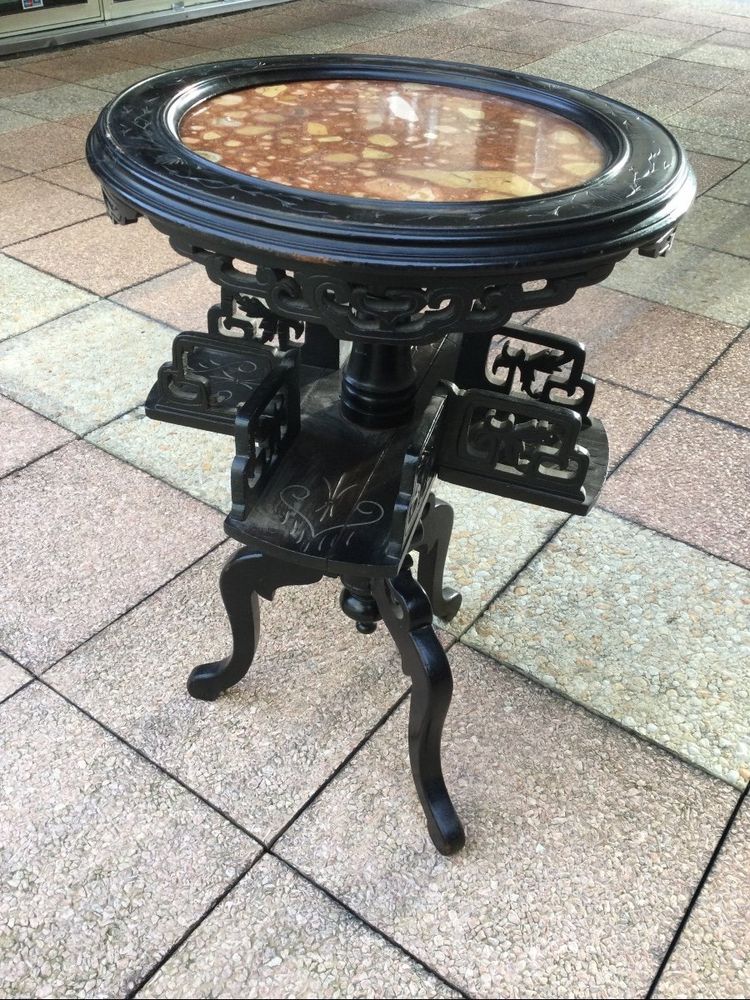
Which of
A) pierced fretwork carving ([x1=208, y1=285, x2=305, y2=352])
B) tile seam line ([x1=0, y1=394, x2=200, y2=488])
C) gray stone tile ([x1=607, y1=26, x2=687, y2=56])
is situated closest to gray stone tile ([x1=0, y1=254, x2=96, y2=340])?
tile seam line ([x1=0, y1=394, x2=200, y2=488])

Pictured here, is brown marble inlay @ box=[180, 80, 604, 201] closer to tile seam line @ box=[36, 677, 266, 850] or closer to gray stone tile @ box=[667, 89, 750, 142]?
tile seam line @ box=[36, 677, 266, 850]

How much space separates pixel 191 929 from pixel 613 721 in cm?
91

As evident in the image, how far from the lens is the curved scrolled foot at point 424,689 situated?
1.43 m

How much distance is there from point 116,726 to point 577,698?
0.95 metres

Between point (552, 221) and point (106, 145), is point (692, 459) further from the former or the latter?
point (106, 145)

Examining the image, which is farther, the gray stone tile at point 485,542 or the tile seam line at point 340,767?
the gray stone tile at point 485,542

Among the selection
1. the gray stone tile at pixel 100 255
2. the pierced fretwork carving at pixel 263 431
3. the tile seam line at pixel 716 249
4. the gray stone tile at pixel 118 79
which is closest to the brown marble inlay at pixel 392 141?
the pierced fretwork carving at pixel 263 431

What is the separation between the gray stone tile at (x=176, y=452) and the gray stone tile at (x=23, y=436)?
4.3 inches

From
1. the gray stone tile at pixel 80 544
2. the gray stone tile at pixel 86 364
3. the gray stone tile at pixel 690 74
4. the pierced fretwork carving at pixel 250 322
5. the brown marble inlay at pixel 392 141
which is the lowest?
the gray stone tile at pixel 86 364

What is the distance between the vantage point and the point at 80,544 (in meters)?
2.13

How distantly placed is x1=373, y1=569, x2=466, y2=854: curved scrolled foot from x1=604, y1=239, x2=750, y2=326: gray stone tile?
8.00ft

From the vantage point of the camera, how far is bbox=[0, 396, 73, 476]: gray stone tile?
2.41 metres

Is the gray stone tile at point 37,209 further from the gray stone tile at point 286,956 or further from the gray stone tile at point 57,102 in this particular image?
the gray stone tile at point 286,956

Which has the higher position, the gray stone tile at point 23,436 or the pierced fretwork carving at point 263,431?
the pierced fretwork carving at point 263,431
